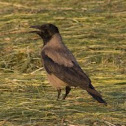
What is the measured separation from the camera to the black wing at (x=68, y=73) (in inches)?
346

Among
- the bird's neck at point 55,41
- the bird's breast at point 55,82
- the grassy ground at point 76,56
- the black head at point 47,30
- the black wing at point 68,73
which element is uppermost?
the black head at point 47,30

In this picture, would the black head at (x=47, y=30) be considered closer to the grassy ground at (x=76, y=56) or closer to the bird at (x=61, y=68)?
the bird at (x=61, y=68)

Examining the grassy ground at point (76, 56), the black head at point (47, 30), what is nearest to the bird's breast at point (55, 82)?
the grassy ground at point (76, 56)

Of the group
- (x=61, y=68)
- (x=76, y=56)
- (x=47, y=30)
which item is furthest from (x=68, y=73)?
(x=76, y=56)

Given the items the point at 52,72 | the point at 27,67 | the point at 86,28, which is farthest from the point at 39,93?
the point at 86,28

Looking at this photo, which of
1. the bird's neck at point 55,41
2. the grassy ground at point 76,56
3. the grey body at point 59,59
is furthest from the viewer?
the bird's neck at point 55,41

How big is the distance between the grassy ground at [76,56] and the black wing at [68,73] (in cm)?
23

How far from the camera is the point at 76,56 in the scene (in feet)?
36.9

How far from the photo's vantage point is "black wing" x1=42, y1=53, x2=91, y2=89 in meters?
8.78

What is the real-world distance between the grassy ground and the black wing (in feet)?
0.74

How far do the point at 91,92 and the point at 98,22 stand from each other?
5126mm

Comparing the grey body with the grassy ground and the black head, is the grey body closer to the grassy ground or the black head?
the black head

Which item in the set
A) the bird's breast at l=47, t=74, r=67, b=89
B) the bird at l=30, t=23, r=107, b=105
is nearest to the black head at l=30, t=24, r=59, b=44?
the bird at l=30, t=23, r=107, b=105

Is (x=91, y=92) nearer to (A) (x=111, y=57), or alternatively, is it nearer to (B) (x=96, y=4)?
(A) (x=111, y=57)
